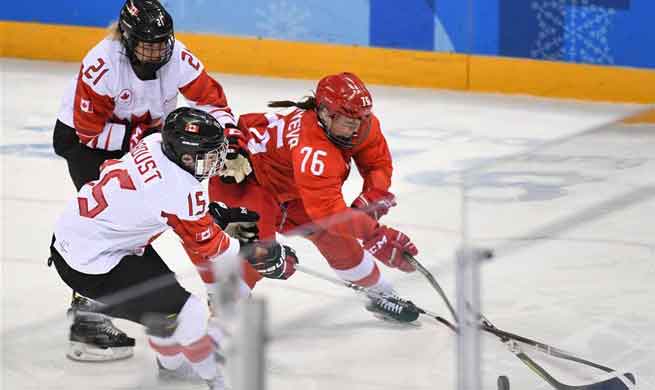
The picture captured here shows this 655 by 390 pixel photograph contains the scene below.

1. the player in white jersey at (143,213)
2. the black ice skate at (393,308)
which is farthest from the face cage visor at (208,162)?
the black ice skate at (393,308)

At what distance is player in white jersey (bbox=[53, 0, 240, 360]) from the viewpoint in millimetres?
3441

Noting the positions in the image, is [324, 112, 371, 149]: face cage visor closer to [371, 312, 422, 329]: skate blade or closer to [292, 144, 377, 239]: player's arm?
[292, 144, 377, 239]: player's arm

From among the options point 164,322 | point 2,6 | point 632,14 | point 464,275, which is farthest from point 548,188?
point 2,6

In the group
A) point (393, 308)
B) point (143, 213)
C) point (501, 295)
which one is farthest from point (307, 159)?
point (393, 308)

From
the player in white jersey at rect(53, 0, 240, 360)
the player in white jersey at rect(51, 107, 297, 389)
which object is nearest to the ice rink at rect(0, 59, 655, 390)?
the player in white jersey at rect(51, 107, 297, 389)

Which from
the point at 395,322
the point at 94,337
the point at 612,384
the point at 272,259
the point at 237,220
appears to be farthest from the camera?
the point at 237,220

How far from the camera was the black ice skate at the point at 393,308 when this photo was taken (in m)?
1.79

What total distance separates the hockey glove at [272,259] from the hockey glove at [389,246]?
0.63ft

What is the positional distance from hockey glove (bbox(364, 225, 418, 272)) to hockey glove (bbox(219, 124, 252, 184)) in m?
0.77

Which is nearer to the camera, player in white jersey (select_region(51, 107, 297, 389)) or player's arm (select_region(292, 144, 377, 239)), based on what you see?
player in white jersey (select_region(51, 107, 297, 389))

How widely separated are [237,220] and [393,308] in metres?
1.39

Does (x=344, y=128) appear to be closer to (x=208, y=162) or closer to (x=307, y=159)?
(x=307, y=159)

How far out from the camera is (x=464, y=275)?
180cm

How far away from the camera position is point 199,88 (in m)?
3.66
